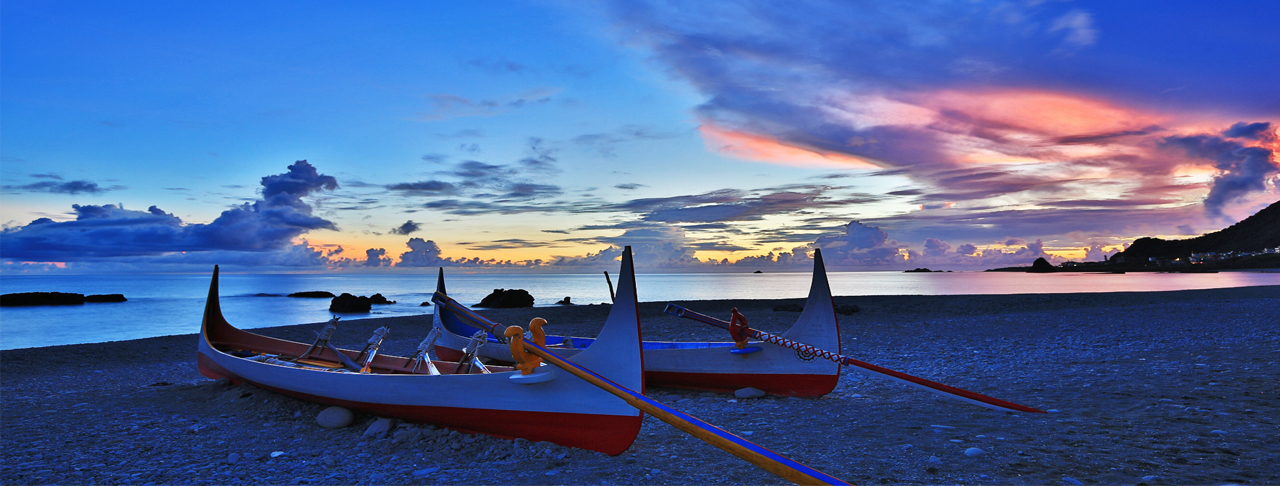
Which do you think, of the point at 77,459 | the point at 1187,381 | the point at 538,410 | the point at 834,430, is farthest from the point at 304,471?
the point at 1187,381

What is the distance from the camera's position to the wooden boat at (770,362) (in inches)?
338

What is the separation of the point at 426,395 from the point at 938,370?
28.9ft

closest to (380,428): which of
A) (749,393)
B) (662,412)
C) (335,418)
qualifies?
(335,418)

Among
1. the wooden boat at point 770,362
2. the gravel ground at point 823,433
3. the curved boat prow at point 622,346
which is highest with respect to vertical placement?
the curved boat prow at point 622,346

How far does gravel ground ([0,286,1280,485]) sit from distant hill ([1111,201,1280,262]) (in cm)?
20964

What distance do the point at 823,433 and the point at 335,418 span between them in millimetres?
5800

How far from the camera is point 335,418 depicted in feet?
24.0

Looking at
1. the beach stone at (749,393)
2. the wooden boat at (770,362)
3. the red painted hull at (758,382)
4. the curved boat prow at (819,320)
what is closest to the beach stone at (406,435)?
the wooden boat at (770,362)

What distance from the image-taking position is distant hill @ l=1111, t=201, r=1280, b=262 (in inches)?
6265

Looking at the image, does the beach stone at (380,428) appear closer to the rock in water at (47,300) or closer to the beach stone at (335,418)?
the beach stone at (335,418)

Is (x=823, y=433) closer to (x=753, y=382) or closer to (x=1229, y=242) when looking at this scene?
(x=753, y=382)

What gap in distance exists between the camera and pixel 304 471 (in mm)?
A: 5707

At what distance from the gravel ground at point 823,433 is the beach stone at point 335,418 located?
0.13 metres

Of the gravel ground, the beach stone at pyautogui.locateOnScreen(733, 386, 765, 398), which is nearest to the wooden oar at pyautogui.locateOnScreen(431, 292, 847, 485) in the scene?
the gravel ground
